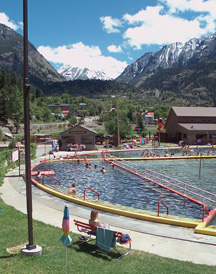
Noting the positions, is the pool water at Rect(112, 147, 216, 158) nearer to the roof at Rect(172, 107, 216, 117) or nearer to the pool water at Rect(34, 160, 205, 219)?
the pool water at Rect(34, 160, 205, 219)

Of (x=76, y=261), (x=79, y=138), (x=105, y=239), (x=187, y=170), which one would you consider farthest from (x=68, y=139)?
(x=76, y=261)

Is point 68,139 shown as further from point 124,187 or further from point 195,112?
point 195,112

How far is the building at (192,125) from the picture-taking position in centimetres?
6069

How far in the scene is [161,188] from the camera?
23.2 metres

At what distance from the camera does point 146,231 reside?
1223 cm

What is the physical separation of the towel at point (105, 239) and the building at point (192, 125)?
5263cm

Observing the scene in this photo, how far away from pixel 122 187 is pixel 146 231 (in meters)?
11.5

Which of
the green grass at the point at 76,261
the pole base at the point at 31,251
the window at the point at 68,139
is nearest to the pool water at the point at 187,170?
the green grass at the point at 76,261

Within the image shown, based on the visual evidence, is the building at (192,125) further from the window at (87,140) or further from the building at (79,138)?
the building at (79,138)

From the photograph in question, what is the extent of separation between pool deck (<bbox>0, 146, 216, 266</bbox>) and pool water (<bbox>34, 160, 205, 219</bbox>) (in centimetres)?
336

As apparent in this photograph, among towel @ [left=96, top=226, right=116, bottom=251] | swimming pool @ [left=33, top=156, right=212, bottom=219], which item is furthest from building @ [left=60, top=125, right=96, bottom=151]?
towel @ [left=96, top=226, right=116, bottom=251]

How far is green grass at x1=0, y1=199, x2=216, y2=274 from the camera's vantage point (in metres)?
7.92

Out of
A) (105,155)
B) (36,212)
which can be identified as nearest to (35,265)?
(36,212)

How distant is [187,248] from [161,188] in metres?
13.0
